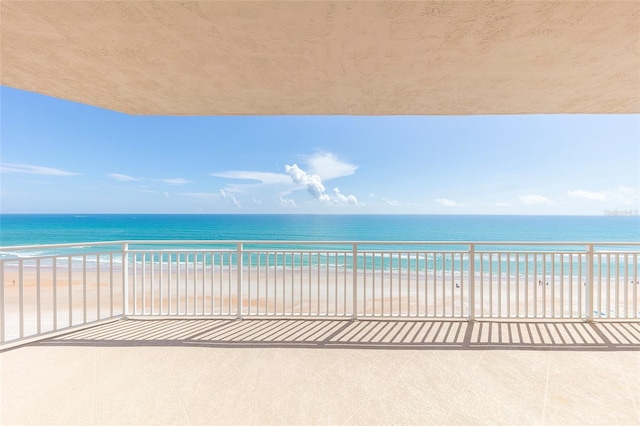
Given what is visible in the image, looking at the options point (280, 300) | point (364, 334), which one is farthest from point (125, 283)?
point (280, 300)

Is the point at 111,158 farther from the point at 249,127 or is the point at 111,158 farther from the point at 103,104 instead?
the point at 103,104

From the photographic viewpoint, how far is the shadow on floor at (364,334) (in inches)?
101

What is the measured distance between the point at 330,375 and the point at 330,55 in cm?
240

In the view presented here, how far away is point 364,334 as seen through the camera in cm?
281

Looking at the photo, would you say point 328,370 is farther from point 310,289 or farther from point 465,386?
point 310,289

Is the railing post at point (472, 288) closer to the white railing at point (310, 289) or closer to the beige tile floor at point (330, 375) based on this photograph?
the white railing at point (310, 289)

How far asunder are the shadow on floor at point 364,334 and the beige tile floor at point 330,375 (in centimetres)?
2

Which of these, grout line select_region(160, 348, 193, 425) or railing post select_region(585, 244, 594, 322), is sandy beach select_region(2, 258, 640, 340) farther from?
grout line select_region(160, 348, 193, 425)

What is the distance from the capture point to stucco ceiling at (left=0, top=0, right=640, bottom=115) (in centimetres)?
157

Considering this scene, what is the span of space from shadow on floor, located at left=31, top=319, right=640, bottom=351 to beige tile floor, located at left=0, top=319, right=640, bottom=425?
19mm

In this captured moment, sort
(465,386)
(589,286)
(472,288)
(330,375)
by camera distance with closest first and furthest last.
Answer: (465,386), (330,375), (589,286), (472,288)

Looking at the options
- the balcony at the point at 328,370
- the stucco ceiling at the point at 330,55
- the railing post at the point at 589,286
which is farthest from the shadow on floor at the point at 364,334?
the stucco ceiling at the point at 330,55

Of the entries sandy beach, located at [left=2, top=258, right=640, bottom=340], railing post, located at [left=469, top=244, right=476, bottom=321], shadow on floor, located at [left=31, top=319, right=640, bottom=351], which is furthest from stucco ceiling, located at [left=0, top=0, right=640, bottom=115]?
shadow on floor, located at [left=31, top=319, right=640, bottom=351]

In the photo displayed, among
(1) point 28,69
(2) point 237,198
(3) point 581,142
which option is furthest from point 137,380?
(3) point 581,142
